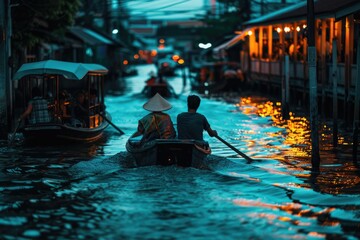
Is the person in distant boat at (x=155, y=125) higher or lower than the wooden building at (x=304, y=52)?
lower

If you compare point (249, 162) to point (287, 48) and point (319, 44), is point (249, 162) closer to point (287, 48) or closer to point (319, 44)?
point (319, 44)

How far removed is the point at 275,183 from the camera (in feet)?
44.4

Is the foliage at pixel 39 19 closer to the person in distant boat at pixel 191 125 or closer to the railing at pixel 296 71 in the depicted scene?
the railing at pixel 296 71

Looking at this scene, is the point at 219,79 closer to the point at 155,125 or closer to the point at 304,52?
the point at 304,52

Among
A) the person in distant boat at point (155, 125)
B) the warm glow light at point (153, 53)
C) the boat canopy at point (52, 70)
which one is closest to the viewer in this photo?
the person in distant boat at point (155, 125)

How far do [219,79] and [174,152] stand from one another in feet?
119

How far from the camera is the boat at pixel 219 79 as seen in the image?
152 ft

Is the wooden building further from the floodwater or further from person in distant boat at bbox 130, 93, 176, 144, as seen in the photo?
person in distant boat at bbox 130, 93, 176, 144

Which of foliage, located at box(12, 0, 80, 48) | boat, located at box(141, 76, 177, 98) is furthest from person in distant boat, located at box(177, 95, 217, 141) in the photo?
boat, located at box(141, 76, 177, 98)

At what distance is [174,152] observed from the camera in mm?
13906

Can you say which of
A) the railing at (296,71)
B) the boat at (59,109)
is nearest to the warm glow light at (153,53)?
the railing at (296,71)

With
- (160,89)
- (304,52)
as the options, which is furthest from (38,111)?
(160,89)

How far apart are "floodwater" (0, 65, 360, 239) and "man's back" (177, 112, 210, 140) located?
754mm

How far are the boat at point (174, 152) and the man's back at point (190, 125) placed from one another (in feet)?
1.07
